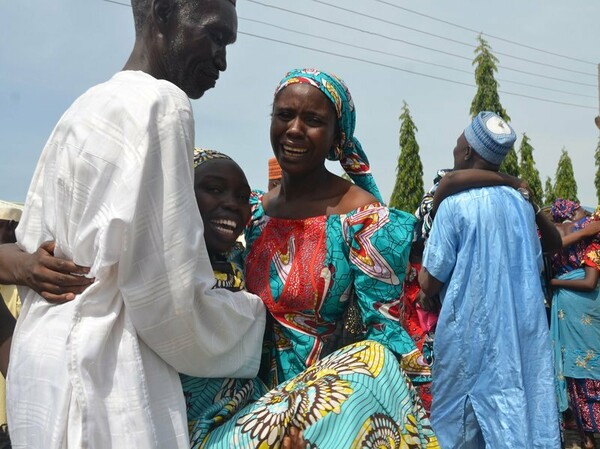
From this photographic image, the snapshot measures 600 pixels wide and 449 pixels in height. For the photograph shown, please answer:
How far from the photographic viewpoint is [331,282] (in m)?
2.33

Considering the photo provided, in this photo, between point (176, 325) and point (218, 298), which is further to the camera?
point (218, 298)

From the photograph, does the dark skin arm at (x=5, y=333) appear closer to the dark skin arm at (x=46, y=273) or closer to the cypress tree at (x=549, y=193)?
the dark skin arm at (x=46, y=273)

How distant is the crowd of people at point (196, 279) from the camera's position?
5.39 feet

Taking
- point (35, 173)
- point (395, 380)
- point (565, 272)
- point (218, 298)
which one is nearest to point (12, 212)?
point (35, 173)

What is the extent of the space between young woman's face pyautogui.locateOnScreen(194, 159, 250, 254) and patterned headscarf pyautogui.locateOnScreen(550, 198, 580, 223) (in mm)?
5335

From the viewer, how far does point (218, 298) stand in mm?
1864

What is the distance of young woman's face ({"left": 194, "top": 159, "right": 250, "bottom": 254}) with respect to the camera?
7.29 ft

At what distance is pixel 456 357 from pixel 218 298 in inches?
97.9

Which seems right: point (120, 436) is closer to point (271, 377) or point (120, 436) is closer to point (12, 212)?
point (271, 377)

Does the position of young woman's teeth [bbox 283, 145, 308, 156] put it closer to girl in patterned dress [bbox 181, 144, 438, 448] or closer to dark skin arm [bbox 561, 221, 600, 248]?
girl in patterned dress [bbox 181, 144, 438, 448]

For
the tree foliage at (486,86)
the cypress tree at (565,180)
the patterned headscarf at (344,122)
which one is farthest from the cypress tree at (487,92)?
the patterned headscarf at (344,122)

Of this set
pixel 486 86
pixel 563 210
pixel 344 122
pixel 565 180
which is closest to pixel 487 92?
pixel 486 86

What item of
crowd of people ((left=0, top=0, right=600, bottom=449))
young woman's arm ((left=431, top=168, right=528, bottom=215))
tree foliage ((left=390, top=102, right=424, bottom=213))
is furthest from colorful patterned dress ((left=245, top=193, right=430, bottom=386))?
tree foliage ((left=390, top=102, right=424, bottom=213))

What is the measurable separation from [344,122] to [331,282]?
0.65 meters
